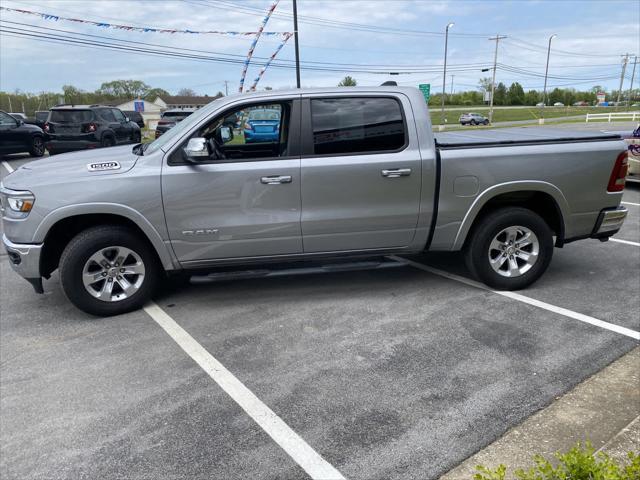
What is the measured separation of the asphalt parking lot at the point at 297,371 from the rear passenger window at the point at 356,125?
1447 mm

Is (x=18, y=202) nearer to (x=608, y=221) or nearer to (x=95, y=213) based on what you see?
(x=95, y=213)

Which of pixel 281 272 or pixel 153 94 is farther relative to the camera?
pixel 153 94

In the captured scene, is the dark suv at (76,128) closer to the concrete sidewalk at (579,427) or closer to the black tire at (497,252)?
the black tire at (497,252)

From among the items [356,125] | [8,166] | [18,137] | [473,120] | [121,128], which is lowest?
[473,120]

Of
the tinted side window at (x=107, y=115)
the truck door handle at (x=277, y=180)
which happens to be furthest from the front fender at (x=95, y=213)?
the tinted side window at (x=107, y=115)

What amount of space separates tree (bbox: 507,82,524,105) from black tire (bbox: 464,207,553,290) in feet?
359

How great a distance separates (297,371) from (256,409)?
0.50 metres

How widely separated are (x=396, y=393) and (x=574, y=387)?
45.2 inches

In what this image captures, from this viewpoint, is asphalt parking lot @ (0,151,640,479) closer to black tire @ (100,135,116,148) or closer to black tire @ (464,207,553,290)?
black tire @ (464,207,553,290)

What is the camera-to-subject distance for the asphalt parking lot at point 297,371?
8.84ft

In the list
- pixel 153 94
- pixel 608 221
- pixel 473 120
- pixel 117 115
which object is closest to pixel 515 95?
pixel 473 120

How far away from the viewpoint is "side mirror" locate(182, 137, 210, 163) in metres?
4.10

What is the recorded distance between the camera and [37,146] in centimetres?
1780

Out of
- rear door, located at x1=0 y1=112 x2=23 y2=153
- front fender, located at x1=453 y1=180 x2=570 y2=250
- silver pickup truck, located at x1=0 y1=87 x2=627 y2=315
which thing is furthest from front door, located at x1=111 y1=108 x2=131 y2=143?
front fender, located at x1=453 y1=180 x2=570 y2=250
